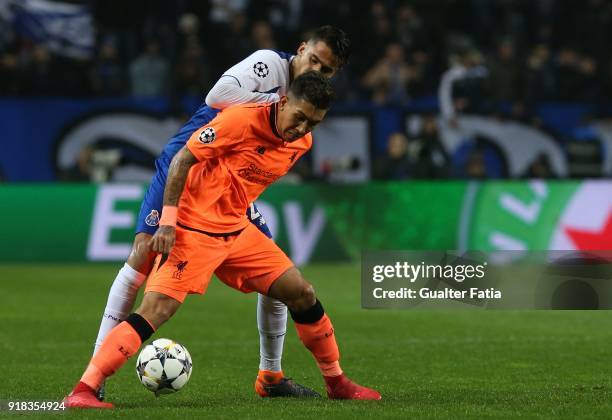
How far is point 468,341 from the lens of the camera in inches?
405

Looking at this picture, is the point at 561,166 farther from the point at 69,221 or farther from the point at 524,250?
the point at 69,221

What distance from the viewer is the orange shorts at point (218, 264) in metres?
6.55

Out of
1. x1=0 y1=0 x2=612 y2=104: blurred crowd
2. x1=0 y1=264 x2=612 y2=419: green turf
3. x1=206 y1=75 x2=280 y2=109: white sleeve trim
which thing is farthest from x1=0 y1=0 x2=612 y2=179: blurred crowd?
x1=206 y1=75 x2=280 y2=109: white sleeve trim

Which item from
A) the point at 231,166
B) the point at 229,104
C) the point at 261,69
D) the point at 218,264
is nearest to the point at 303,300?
the point at 218,264

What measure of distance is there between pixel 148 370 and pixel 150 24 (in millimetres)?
14189

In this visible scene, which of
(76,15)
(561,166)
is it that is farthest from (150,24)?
(561,166)

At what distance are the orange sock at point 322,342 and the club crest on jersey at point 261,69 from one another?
53.1 inches

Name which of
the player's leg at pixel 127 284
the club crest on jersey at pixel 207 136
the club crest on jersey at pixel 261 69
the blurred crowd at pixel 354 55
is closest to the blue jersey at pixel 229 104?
the club crest on jersey at pixel 261 69

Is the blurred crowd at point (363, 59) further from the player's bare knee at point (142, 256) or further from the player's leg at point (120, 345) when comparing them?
the player's leg at point (120, 345)

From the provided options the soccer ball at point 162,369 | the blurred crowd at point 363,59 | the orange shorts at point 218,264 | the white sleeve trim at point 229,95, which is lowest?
the soccer ball at point 162,369

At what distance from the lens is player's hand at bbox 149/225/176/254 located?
6387 millimetres

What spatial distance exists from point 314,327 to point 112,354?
1.11 metres

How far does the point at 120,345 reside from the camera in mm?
6438

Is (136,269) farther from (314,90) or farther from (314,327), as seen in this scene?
(314,90)
